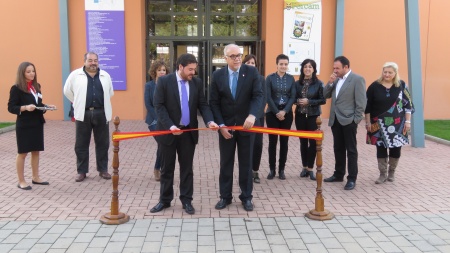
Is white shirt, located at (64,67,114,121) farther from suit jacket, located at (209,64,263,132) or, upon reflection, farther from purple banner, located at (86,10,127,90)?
purple banner, located at (86,10,127,90)

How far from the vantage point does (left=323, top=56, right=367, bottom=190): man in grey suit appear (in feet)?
19.3

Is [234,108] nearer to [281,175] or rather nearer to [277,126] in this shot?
[277,126]

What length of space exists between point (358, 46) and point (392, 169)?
24.7ft

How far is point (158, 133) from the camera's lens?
4.80m

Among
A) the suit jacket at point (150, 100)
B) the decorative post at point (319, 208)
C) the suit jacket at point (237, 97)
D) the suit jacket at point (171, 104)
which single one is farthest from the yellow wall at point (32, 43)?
the decorative post at point (319, 208)

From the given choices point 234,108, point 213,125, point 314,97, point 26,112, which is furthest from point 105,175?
point 314,97

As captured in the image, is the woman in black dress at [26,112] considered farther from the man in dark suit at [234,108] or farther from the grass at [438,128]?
the grass at [438,128]

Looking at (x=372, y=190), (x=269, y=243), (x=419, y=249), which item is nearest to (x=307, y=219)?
(x=269, y=243)

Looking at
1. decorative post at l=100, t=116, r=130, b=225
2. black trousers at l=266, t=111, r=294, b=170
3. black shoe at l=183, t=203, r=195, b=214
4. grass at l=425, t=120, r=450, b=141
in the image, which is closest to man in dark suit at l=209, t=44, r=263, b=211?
black shoe at l=183, t=203, r=195, b=214

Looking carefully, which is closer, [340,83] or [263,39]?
[340,83]

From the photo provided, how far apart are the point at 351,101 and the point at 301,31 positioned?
7.22 meters

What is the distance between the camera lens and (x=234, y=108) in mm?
5004

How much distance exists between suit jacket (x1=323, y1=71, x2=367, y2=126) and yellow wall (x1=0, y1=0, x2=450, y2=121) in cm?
698

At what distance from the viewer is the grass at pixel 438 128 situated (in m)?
10.6
